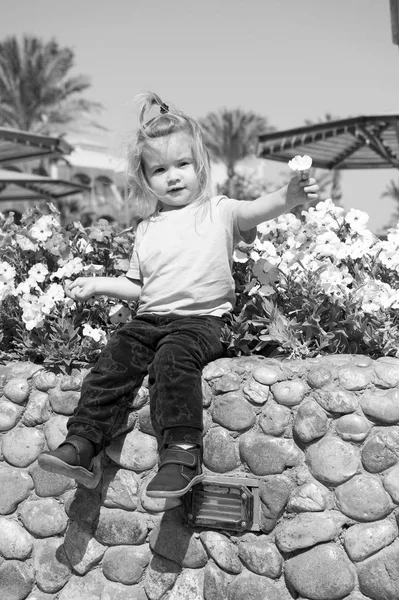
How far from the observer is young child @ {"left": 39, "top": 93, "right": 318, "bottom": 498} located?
247 centimetres

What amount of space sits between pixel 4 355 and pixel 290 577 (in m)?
1.49

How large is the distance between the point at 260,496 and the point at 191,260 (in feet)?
3.00

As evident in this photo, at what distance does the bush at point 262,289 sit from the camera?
2.80 metres

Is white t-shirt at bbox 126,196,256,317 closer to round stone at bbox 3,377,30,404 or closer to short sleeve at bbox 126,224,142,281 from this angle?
short sleeve at bbox 126,224,142,281

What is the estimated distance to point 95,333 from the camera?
3.00m

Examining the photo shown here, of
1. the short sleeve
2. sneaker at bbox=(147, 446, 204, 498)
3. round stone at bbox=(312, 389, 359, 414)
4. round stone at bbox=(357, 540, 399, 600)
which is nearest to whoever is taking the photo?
sneaker at bbox=(147, 446, 204, 498)

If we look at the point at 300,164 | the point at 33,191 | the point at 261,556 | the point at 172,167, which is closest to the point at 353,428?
the point at 261,556

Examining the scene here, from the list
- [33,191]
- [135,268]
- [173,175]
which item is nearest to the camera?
[173,175]

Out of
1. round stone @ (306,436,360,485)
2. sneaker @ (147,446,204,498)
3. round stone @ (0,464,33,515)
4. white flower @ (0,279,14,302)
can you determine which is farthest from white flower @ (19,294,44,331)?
round stone @ (306,436,360,485)

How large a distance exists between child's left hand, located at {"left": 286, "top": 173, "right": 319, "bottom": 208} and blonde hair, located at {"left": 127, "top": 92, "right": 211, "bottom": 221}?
49 centimetres

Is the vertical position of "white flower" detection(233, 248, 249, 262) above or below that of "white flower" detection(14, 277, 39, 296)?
→ below

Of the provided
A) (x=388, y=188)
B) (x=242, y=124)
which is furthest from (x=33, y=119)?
(x=388, y=188)

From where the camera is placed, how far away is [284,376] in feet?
8.57

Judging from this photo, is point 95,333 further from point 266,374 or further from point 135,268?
point 266,374
